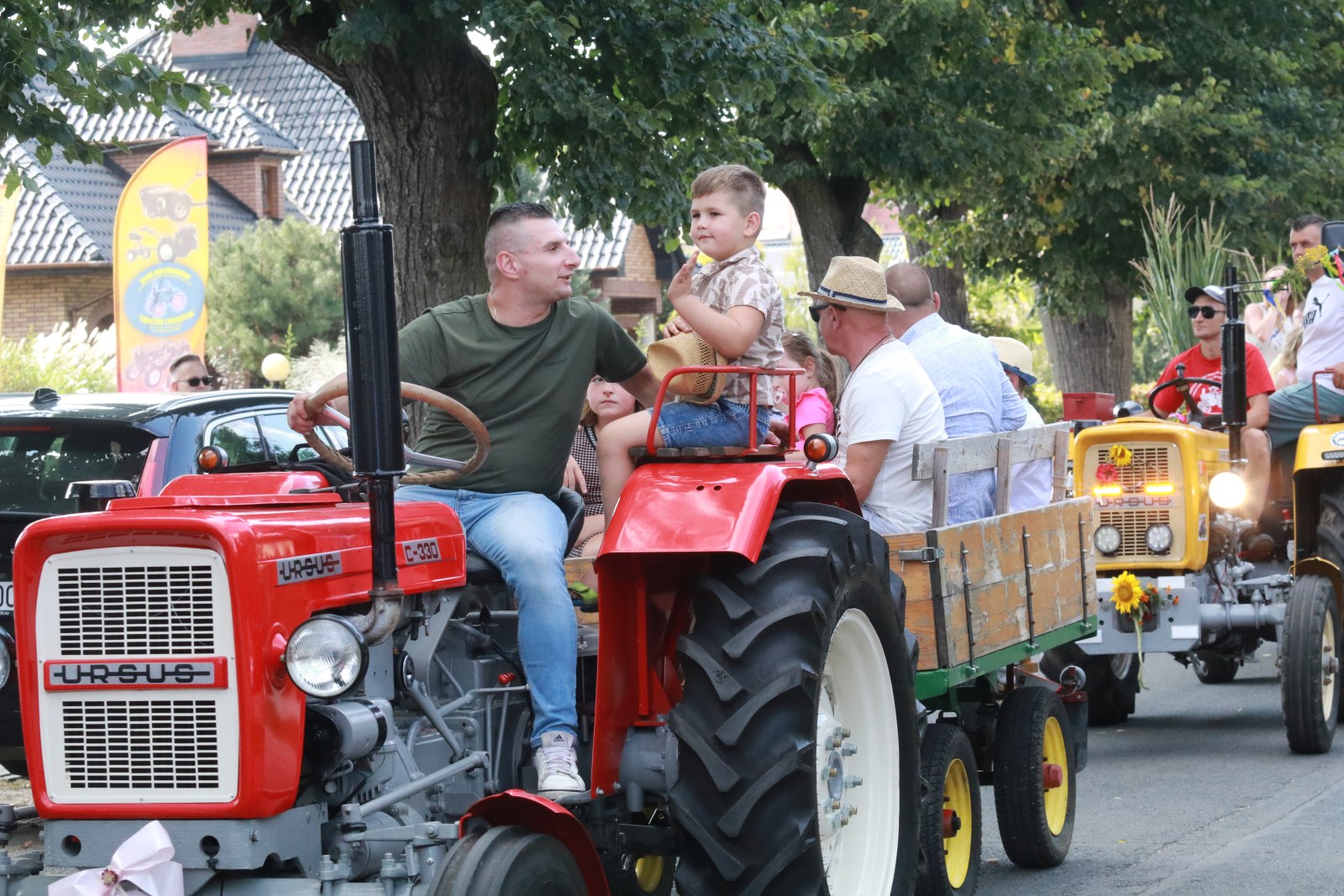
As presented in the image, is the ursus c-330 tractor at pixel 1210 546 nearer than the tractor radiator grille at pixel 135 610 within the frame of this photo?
No

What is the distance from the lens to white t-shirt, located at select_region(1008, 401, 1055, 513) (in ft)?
22.5

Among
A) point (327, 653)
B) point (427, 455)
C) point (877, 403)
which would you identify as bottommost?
point (327, 653)

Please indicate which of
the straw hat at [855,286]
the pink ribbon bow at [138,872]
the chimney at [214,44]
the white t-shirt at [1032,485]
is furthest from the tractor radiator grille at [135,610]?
the chimney at [214,44]

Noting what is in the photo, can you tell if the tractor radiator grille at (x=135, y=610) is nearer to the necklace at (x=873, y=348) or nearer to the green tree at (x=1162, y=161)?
the necklace at (x=873, y=348)

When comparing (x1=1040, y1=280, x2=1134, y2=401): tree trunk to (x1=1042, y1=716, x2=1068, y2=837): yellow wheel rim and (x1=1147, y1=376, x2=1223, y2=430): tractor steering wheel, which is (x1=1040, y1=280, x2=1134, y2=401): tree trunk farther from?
(x1=1042, y1=716, x2=1068, y2=837): yellow wheel rim

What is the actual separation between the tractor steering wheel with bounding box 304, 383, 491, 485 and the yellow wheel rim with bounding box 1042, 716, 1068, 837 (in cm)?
281

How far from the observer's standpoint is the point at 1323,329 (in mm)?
9492

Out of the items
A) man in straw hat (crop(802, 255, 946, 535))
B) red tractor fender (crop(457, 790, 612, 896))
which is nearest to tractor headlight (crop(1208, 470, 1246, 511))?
man in straw hat (crop(802, 255, 946, 535))

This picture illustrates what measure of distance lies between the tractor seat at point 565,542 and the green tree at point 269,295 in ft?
91.5

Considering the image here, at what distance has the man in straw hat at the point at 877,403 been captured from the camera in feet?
18.6

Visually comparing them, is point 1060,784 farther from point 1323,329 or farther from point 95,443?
point 1323,329

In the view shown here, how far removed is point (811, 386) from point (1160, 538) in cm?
244

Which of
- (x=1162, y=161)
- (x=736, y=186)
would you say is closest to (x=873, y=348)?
(x=736, y=186)

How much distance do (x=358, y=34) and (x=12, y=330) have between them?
26481mm
